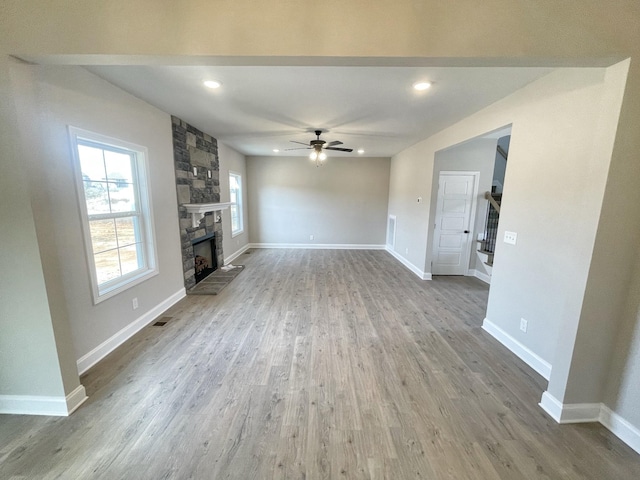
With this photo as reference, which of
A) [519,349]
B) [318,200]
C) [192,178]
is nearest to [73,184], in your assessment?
[192,178]

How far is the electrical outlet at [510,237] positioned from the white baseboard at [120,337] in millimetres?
4291

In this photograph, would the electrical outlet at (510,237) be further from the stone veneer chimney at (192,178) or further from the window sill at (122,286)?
the stone veneer chimney at (192,178)

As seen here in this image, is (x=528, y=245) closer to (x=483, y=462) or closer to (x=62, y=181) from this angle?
(x=483, y=462)

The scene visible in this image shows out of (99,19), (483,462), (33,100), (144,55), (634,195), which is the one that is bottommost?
(483,462)

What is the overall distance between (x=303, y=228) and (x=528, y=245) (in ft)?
18.4

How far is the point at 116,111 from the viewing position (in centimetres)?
250

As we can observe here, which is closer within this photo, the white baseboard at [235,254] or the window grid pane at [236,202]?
the white baseboard at [235,254]

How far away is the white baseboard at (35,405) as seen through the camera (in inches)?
69.1

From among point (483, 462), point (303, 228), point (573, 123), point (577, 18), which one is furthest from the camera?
point (303, 228)

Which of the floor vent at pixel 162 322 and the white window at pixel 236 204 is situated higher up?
the white window at pixel 236 204

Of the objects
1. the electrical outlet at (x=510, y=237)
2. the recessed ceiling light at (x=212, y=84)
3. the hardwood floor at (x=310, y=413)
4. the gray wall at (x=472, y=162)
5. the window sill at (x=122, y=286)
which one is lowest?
the hardwood floor at (x=310, y=413)

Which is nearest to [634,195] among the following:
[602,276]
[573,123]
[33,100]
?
[602,276]

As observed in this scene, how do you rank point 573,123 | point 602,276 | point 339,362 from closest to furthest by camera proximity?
1. point 602,276
2. point 573,123
3. point 339,362

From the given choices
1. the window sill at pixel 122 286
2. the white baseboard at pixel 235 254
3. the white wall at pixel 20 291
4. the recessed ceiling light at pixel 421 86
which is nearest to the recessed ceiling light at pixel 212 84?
the white wall at pixel 20 291
